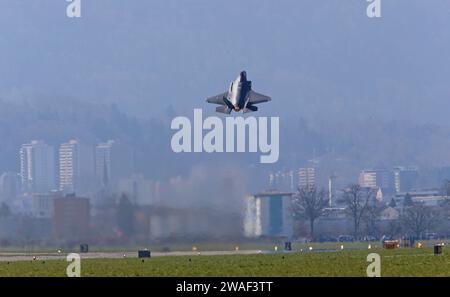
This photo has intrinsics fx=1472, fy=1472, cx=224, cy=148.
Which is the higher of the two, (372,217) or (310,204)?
(310,204)

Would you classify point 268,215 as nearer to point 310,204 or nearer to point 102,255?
point 102,255

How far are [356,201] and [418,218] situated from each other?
8.77 m

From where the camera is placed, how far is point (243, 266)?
82438 millimetres

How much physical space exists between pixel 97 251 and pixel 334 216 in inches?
2095

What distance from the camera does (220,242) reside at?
112250 millimetres

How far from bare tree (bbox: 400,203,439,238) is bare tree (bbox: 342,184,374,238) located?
509 cm

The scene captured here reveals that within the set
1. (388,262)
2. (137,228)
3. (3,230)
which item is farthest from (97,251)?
(388,262)

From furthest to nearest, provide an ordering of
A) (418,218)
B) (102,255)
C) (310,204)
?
1. (418,218)
2. (310,204)
3. (102,255)

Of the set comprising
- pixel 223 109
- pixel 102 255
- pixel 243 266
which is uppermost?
pixel 223 109

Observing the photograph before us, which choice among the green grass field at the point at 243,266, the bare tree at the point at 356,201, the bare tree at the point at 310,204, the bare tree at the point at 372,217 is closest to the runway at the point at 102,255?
the green grass field at the point at 243,266

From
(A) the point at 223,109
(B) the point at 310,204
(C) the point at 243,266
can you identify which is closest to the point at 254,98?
(A) the point at 223,109

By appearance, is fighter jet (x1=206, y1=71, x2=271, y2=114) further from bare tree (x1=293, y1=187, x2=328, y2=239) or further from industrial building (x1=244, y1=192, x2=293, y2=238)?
bare tree (x1=293, y1=187, x2=328, y2=239)

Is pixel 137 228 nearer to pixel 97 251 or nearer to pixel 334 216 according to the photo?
pixel 97 251
